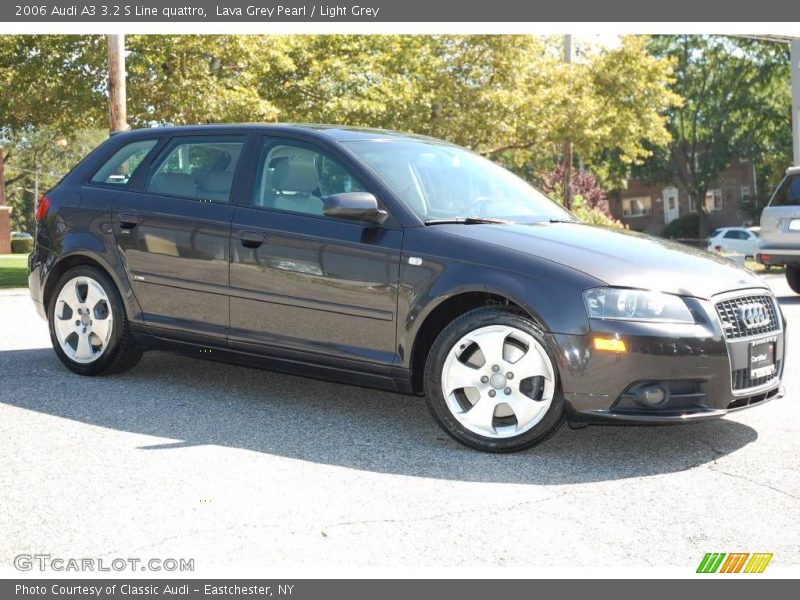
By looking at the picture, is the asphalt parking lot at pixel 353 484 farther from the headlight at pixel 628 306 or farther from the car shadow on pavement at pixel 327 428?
the headlight at pixel 628 306

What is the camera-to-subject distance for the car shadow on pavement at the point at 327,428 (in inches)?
206

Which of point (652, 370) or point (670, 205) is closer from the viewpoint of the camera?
point (652, 370)

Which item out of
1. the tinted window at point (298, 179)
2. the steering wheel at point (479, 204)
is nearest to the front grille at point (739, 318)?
the steering wheel at point (479, 204)

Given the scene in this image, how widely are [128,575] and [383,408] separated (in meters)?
3.00

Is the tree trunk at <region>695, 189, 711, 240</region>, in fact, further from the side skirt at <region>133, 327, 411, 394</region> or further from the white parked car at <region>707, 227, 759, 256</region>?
the side skirt at <region>133, 327, 411, 394</region>

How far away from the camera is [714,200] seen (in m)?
66.6

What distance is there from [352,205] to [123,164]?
7.75 ft

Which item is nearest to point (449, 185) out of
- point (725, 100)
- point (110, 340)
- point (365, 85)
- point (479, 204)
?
point (479, 204)

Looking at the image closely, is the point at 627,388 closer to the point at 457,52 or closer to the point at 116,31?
the point at 116,31

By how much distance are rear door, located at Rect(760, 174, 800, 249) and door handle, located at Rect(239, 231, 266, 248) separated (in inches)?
395

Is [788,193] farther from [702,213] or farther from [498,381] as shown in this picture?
[702,213]

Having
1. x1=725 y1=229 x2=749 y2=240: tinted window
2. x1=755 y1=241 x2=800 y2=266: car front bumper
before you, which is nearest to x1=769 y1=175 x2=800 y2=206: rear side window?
x1=755 y1=241 x2=800 y2=266: car front bumper

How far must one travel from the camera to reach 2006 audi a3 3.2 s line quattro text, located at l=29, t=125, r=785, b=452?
5.19 meters

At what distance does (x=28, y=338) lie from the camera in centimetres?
962
